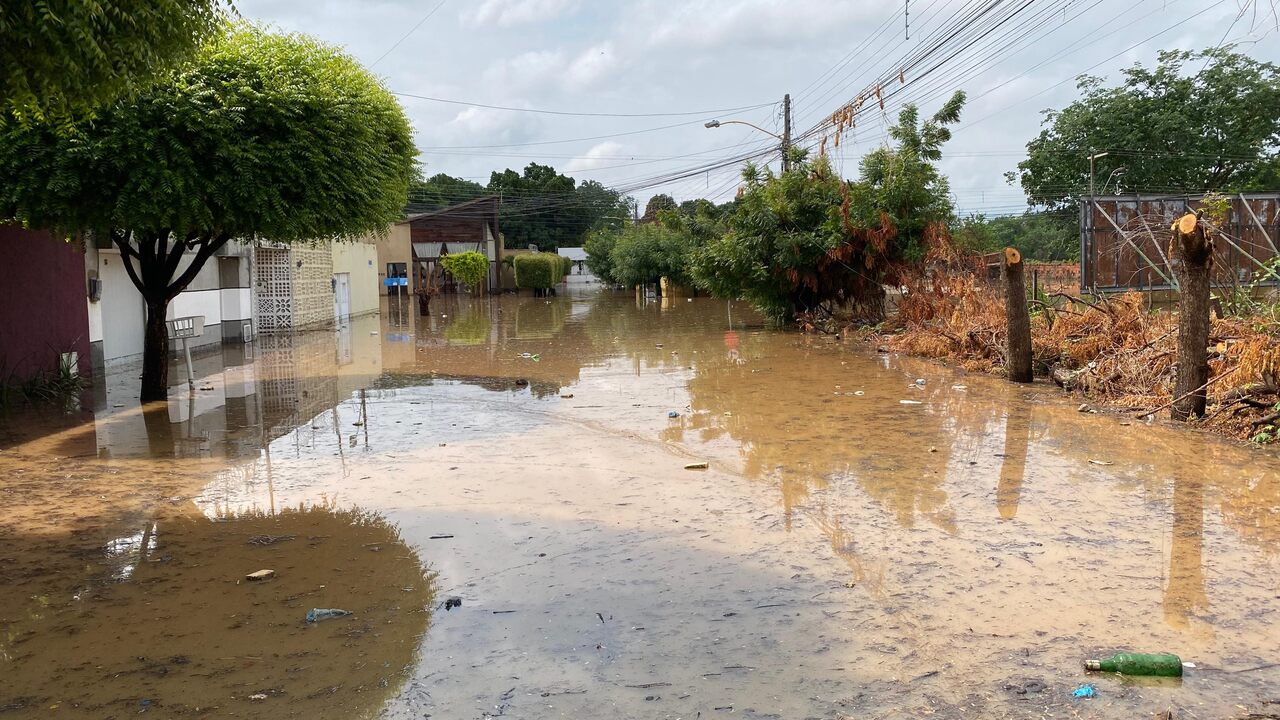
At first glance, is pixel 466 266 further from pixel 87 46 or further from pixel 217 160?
pixel 87 46

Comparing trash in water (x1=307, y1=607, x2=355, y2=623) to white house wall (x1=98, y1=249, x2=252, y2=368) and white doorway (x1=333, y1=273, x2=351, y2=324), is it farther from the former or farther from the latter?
white doorway (x1=333, y1=273, x2=351, y2=324)

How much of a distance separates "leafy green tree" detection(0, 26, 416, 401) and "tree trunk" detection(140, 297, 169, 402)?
0.05 feet

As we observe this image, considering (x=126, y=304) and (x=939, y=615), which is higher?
(x=126, y=304)

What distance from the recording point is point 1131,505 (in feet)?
22.4

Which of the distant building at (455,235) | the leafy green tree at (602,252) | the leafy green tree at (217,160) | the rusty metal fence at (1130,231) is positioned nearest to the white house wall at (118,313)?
the leafy green tree at (217,160)

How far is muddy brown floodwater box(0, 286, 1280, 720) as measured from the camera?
4.09 meters

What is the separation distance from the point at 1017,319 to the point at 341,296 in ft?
82.2

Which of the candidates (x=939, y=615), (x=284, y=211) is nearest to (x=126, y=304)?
(x=284, y=211)

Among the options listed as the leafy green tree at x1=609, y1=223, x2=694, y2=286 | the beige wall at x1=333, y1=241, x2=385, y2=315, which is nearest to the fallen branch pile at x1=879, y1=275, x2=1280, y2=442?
the beige wall at x1=333, y1=241, x2=385, y2=315

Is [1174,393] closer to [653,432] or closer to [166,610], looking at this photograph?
[653,432]

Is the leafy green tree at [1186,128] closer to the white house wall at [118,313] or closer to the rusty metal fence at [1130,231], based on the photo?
the rusty metal fence at [1130,231]

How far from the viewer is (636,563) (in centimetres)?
577

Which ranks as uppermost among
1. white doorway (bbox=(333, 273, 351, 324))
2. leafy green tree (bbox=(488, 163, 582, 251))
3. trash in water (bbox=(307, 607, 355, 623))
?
leafy green tree (bbox=(488, 163, 582, 251))

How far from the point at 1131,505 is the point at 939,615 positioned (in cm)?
286
